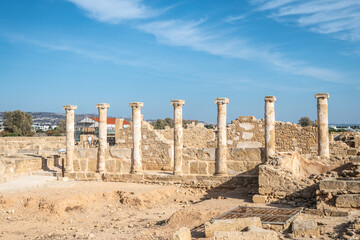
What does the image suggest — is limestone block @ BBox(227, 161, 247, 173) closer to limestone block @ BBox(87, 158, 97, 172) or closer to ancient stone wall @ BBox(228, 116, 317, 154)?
limestone block @ BBox(87, 158, 97, 172)

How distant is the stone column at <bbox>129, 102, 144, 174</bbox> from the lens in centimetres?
1487

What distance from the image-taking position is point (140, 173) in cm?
1466

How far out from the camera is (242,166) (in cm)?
1377

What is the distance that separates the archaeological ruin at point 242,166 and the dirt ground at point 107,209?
47 centimetres

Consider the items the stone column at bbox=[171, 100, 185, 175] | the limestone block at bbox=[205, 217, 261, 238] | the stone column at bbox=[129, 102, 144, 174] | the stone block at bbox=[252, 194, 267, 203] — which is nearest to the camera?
the limestone block at bbox=[205, 217, 261, 238]

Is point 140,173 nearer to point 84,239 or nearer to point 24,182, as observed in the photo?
point 24,182

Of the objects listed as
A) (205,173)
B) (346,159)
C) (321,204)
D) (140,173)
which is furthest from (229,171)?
(321,204)

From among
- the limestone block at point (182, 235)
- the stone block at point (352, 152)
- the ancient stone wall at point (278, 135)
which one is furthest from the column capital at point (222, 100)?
the stone block at point (352, 152)

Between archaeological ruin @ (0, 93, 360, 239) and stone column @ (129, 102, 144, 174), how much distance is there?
0.12ft

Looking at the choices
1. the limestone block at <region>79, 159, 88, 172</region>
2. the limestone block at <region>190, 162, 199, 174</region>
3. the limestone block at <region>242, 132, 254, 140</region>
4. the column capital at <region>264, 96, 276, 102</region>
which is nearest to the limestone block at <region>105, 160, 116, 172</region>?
the limestone block at <region>79, 159, 88, 172</region>

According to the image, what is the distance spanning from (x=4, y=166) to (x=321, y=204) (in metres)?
11.7

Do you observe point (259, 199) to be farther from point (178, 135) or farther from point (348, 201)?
point (178, 135)

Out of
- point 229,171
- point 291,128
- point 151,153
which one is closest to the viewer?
point 229,171

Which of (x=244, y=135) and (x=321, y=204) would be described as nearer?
(x=321, y=204)
